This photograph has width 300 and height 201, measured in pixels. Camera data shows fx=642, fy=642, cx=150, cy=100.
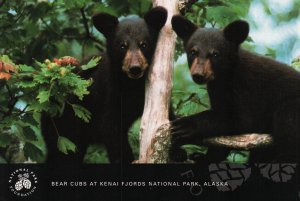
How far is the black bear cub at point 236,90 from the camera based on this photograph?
5.83m

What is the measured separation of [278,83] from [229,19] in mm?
1020

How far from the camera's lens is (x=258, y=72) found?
6.04 meters

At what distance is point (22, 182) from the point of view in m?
6.10

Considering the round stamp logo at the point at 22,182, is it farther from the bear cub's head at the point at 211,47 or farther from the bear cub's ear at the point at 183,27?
the bear cub's ear at the point at 183,27

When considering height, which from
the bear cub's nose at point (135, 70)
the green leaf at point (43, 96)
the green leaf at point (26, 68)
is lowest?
the green leaf at point (43, 96)

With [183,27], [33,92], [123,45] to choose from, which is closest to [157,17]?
[183,27]

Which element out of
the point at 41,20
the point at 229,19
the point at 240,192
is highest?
the point at 41,20

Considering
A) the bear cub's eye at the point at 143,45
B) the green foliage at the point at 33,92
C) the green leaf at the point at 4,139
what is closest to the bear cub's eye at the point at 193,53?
the bear cub's eye at the point at 143,45

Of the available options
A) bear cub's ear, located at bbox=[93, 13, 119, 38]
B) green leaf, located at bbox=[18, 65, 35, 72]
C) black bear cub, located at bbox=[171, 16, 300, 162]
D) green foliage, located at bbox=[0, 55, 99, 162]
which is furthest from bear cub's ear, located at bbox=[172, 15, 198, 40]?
green leaf, located at bbox=[18, 65, 35, 72]

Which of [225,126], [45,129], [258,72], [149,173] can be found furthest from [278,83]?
[45,129]

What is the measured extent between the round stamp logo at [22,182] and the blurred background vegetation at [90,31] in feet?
0.55

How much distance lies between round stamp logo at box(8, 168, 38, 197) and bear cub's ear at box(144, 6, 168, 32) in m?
1.88

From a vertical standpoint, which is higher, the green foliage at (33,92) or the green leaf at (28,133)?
the green foliage at (33,92)

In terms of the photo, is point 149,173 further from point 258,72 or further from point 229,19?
point 229,19
